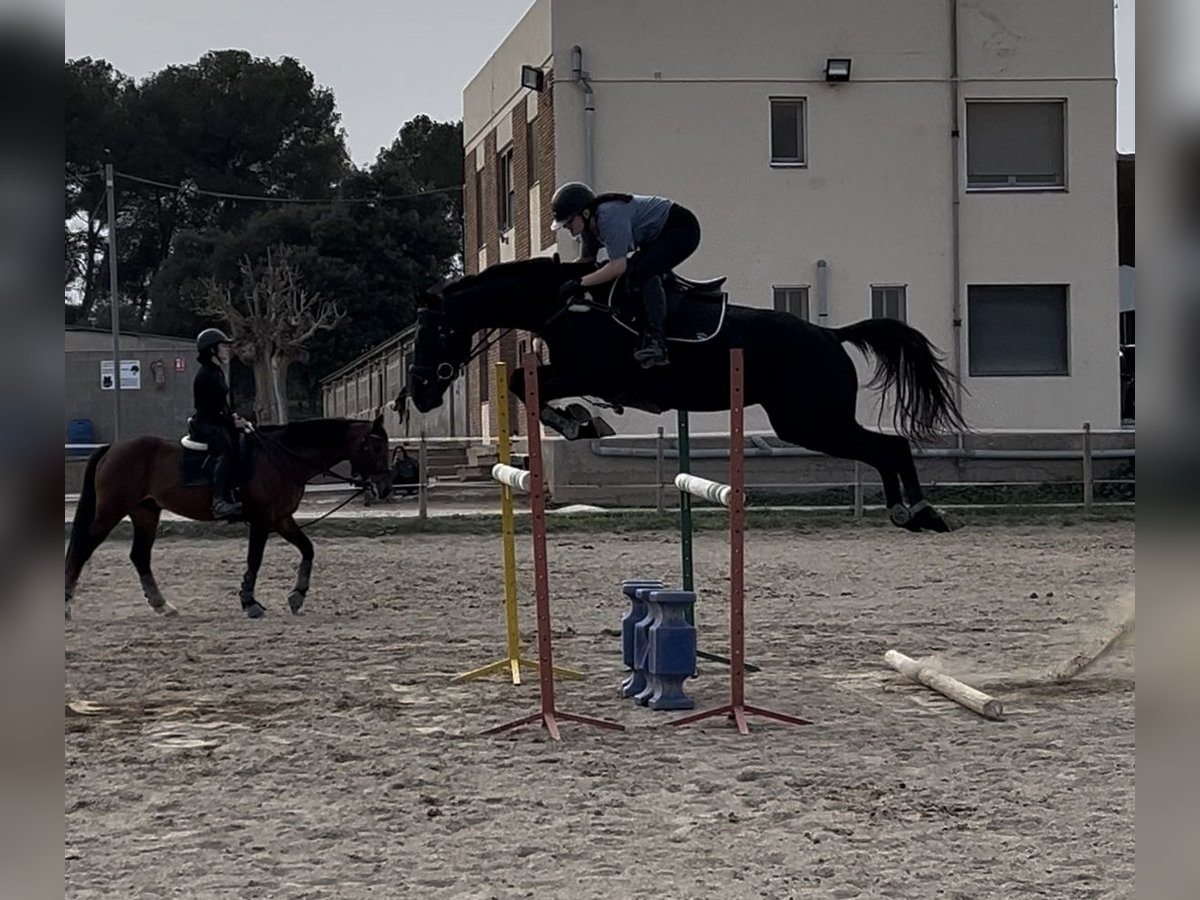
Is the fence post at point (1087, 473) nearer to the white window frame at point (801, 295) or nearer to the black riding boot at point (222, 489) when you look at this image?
the white window frame at point (801, 295)

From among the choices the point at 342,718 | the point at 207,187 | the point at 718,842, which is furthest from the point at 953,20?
the point at 207,187

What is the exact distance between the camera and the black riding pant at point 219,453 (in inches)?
410

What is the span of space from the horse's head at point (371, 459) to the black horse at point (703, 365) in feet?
12.5

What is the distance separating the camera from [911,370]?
7512 mm

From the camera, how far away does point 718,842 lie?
4.60 meters

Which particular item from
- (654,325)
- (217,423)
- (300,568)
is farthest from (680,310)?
(300,568)

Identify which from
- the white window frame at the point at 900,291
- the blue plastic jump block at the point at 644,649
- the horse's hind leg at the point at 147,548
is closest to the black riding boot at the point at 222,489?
the horse's hind leg at the point at 147,548

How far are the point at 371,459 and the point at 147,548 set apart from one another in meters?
1.82

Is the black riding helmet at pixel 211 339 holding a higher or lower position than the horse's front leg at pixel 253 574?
higher

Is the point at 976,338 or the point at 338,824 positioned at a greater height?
the point at 976,338
